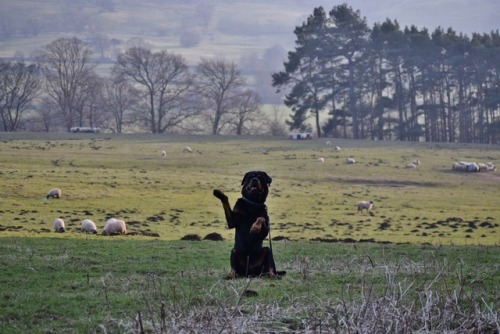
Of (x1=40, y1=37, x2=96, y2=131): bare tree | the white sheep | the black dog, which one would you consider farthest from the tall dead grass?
(x1=40, y1=37, x2=96, y2=131): bare tree

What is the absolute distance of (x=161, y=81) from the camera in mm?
113750

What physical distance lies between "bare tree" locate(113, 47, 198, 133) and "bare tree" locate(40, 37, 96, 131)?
5.58m

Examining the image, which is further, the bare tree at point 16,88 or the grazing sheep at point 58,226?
the bare tree at point 16,88

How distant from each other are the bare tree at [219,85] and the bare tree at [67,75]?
15.8 metres

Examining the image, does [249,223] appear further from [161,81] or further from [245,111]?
[161,81]

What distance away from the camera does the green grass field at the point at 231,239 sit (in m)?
9.39

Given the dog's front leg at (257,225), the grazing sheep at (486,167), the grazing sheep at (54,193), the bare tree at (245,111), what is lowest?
the grazing sheep at (486,167)

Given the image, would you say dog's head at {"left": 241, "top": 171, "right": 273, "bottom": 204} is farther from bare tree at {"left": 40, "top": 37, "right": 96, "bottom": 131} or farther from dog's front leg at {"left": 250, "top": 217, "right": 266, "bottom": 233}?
bare tree at {"left": 40, "top": 37, "right": 96, "bottom": 131}

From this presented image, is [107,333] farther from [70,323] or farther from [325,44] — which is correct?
[325,44]

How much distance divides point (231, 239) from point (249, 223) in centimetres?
1405

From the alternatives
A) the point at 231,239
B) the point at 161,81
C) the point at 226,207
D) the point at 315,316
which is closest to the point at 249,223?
the point at 226,207

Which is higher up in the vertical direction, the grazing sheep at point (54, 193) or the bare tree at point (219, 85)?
the bare tree at point (219, 85)

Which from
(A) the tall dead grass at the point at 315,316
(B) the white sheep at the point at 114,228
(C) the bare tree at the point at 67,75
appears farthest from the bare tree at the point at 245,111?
(A) the tall dead grass at the point at 315,316

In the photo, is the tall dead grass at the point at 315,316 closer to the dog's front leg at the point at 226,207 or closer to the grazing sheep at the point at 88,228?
the dog's front leg at the point at 226,207
